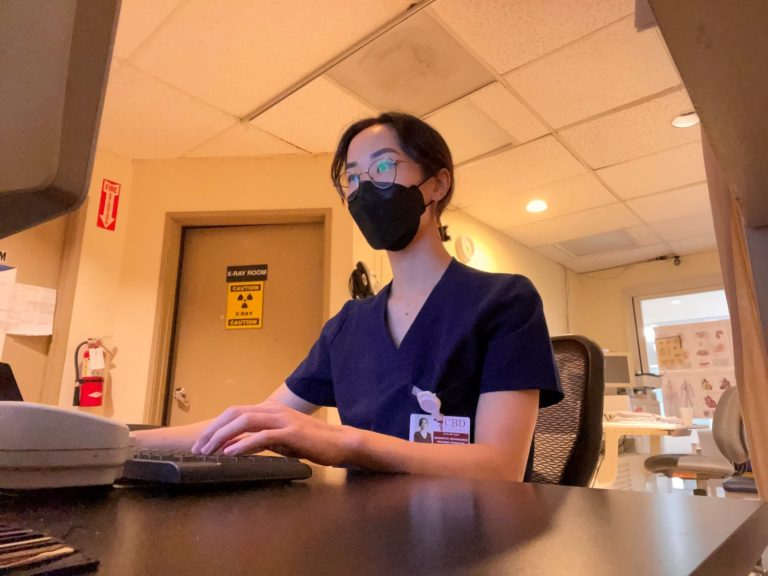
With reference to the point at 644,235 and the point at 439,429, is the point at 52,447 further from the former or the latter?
the point at 644,235

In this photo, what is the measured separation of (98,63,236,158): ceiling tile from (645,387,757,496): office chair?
294 cm

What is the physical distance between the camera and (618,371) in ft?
14.1

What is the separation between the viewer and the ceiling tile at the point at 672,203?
3.57 metres

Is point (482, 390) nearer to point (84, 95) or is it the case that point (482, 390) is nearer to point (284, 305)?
point (84, 95)

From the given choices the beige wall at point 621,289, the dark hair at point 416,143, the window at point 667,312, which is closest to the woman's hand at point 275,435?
the dark hair at point 416,143

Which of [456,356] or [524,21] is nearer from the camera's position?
[456,356]

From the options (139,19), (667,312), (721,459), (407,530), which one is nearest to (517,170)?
(721,459)

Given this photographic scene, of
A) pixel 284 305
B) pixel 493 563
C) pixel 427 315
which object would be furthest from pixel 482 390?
pixel 284 305

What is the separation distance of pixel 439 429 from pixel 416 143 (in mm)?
562

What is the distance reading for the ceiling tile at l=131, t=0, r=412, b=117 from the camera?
6.27 ft

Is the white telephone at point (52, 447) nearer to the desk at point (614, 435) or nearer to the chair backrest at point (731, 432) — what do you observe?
the desk at point (614, 435)

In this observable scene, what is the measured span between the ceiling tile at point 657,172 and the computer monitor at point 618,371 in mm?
1421

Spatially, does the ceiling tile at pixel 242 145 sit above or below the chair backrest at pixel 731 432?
above

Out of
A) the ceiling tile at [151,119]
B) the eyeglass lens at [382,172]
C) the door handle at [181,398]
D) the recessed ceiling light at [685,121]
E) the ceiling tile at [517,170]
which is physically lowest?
the door handle at [181,398]
